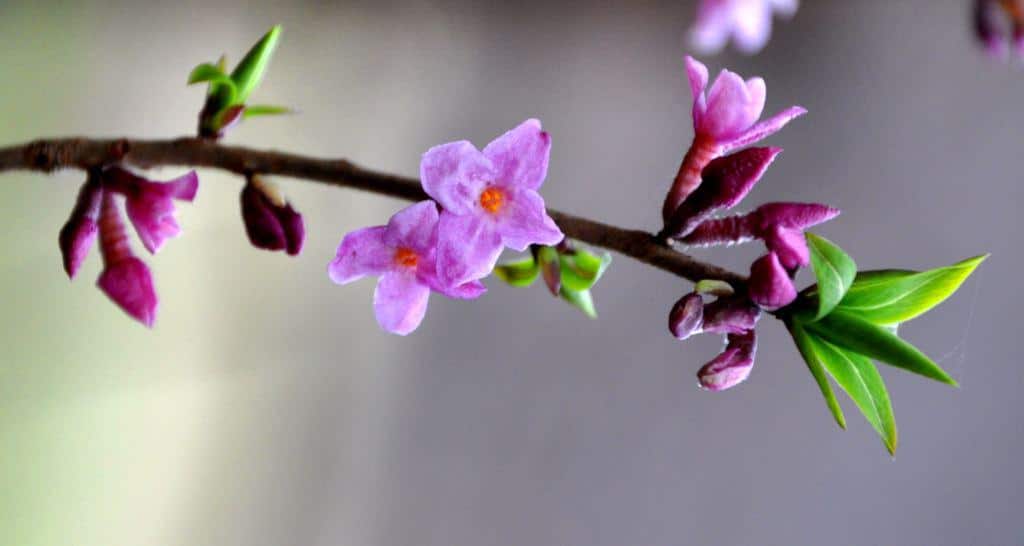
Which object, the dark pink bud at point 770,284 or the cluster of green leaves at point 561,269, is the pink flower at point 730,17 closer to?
the cluster of green leaves at point 561,269

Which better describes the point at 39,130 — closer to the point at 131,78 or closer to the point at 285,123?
the point at 131,78

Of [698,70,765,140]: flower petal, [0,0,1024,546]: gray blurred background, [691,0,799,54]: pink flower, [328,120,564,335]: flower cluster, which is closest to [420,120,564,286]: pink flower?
[328,120,564,335]: flower cluster

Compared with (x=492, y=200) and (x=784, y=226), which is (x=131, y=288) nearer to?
(x=492, y=200)

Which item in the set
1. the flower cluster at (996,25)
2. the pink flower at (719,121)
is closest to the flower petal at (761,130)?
the pink flower at (719,121)

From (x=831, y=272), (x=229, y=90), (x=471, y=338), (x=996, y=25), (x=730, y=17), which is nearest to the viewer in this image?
(x=831, y=272)

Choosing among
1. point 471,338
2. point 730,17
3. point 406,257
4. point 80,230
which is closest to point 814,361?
point 406,257

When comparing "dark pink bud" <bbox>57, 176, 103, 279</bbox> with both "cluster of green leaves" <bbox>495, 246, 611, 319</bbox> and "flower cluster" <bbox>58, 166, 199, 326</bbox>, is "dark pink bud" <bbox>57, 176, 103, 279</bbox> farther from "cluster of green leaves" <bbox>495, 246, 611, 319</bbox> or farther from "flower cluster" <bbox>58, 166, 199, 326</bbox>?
"cluster of green leaves" <bbox>495, 246, 611, 319</bbox>
